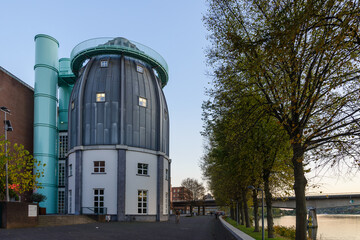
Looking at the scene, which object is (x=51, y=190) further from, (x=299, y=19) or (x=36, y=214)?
(x=299, y=19)

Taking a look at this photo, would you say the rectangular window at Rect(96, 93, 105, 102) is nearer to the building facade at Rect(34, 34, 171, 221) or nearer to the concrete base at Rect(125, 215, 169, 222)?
the building facade at Rect(34, 34, 171, 221)

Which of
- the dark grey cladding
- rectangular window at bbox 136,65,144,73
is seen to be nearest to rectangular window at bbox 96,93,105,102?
the dark grey cladding

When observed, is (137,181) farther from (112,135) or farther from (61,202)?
(61,202)

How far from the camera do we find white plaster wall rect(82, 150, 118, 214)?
37.7 metres

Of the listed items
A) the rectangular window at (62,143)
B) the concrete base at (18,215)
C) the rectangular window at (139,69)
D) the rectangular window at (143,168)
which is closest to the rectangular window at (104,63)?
the rectangular window at (139,69)

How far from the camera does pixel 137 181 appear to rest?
130ft

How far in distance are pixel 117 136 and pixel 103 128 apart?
2.12m

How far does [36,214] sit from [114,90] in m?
20.6

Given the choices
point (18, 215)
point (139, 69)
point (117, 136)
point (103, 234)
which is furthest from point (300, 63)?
point (139, 69)

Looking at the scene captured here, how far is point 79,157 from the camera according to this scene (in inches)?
1542

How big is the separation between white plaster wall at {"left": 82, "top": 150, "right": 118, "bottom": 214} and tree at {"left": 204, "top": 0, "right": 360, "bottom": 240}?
86.4ft

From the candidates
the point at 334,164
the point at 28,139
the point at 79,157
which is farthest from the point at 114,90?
the point at 334,164

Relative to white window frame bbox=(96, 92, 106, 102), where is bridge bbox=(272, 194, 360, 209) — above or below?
below

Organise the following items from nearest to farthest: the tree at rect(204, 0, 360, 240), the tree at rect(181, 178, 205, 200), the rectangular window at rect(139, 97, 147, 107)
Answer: the tree at rect(204, 0, 360, 240)
the rectangular window at rect(139, 97, 147, 107)
the tree at rect(181, 178, 205, 200)
